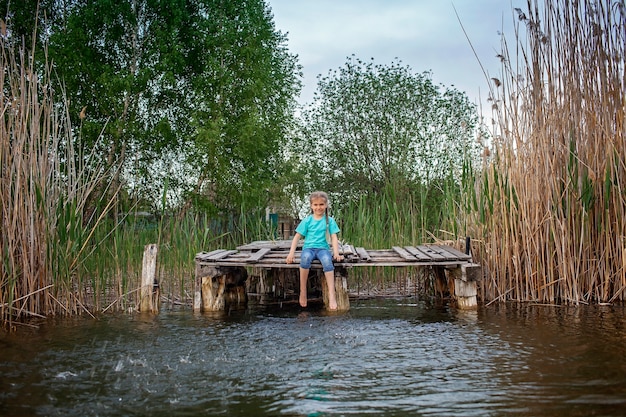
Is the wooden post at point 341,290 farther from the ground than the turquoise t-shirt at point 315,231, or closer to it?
closer to it

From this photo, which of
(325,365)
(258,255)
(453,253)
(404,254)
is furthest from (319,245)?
(325,365)

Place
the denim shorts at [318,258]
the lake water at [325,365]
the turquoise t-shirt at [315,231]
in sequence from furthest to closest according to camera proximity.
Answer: the turquoise t-shirt at [315,231] < the denim shorts at [318,258] < the lake water at [325,365]

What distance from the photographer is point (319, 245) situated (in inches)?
270

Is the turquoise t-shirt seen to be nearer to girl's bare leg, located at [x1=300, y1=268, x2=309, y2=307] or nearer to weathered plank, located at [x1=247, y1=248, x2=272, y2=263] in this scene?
girl's bare leg, located at [x1=300, y1=268, x2=309, y2=307]

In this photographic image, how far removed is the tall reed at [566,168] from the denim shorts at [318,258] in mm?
1817

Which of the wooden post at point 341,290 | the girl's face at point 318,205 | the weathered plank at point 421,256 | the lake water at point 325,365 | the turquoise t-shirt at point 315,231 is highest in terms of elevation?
the girl's face at point 318,205

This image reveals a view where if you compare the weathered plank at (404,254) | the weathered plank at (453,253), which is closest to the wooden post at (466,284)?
the weathered plank at (453,253)

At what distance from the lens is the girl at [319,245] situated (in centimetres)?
678

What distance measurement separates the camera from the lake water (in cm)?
334

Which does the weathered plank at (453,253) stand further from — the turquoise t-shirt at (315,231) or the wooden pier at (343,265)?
the turquoise t-shirt at (315,231)

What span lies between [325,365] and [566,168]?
3832mm

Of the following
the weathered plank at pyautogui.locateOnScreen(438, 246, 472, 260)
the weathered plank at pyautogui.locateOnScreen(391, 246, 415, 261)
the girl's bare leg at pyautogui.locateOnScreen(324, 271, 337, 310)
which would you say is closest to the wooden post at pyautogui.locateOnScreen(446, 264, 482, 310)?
the weathered plank at pyautogui.locateOnScreen(438, 246, 472, 260)

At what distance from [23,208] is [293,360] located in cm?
329

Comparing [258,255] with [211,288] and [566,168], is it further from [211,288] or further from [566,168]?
[566,168]
